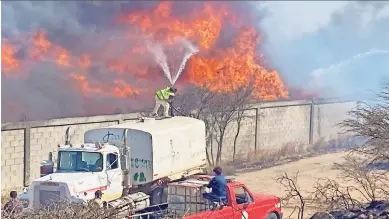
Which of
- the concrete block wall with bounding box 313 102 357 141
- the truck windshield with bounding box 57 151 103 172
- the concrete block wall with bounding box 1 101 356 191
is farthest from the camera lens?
the concrete block wall with bounding box 313 102 357 141

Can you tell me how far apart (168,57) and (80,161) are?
1610 cm

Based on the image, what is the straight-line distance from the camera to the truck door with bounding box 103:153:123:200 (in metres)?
13.7

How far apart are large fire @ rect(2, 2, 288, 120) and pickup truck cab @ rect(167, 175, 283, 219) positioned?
13.8 m

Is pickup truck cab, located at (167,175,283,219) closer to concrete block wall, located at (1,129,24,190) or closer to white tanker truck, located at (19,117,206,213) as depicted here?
white tanker truck, located at (19,117,206,213)

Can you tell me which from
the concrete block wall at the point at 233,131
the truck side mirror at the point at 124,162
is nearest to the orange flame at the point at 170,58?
the concrete block wall at the point at 233,131

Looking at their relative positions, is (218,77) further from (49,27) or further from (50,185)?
(50,185)

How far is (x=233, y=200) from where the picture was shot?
40.0 feet

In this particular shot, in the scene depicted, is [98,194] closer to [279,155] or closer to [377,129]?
[377,129]

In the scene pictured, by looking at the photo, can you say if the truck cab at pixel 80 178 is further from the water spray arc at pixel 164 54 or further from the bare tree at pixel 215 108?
the water spray arc at pixel 164 54

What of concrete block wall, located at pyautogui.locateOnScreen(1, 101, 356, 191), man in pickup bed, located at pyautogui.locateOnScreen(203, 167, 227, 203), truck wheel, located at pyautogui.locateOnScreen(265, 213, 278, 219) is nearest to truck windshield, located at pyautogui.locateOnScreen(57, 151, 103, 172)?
man in pickup bed, located at pyautogui.locateOnScreen(203, 167, 227, 203)

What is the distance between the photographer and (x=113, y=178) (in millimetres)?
13844

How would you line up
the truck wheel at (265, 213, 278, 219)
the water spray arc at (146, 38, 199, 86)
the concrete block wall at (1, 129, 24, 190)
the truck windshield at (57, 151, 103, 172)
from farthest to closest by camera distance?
1. the water spray arc at (146, 38, 199, 86)
2. the concrete block wall at (1, 129, 24, 190)
3. the truck windshield at (57, 151, 103, 172)
4. the truck wheel at (265, 213, 278, 219)

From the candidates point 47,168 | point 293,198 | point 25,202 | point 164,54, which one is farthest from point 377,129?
point 164,54

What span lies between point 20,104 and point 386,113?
18.0 metres
